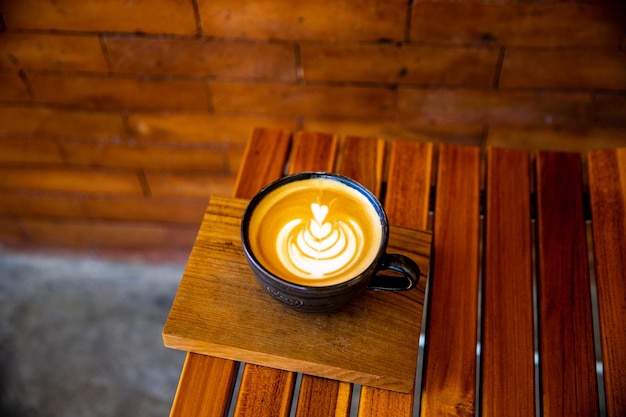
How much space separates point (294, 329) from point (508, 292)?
13.8 inches

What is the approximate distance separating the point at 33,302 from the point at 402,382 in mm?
1601

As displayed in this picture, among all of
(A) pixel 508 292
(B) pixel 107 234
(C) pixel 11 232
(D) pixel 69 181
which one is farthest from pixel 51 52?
(A) pixel 508 292

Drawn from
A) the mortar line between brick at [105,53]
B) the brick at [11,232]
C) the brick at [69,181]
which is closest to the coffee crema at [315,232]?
the mortar line between brick at [105,53]

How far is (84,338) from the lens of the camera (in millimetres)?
1886

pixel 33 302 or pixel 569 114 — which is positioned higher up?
pixel 569 114

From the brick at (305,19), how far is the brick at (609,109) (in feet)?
1.66

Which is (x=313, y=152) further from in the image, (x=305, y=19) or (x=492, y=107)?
(x=492, y=107)

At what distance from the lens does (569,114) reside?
4.63 ft

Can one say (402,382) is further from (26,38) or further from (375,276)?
(26,38)

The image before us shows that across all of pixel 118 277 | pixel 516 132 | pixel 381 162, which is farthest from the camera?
pixel 118 277

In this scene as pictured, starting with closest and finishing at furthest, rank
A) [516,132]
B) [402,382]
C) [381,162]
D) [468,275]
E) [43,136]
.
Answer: [402,382] → [468,275] → [381,162] → [516,132] → [43,136]

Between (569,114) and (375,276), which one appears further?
(569,114)

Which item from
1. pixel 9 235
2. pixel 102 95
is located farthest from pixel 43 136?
pixel 9 235

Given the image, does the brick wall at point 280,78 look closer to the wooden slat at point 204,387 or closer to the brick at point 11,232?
the brick at point 11,232
